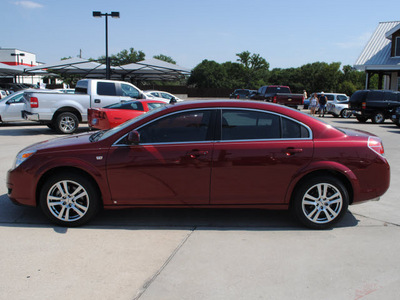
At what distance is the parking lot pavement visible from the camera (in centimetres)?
332

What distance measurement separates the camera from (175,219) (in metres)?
5.08

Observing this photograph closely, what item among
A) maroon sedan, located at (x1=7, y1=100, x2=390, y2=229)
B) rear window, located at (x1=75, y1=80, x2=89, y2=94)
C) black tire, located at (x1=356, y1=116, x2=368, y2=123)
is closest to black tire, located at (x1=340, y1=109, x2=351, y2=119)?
black tire, located at (x1=356, y1=116, x2=368, y2=123)

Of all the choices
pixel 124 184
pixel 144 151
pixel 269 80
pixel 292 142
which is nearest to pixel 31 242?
pixel 124 184

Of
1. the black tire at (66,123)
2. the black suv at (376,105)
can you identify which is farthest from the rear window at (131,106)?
the black suv at (376,105)

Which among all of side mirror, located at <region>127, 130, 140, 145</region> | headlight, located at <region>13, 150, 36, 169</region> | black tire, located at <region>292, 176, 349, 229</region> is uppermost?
side mirror, located at <region>127, 130, 140, 145</region>

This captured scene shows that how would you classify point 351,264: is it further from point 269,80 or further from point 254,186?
point 269,80

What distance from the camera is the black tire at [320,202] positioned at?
464 cm

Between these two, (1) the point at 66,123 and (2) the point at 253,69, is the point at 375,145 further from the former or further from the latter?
(2) the point at 253,69

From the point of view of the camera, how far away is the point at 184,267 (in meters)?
3.72

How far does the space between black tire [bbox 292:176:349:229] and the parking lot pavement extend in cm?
15

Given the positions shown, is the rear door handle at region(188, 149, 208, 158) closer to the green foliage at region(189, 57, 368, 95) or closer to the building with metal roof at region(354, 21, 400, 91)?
the building with metal roof at region(354, 21, 400, 91)

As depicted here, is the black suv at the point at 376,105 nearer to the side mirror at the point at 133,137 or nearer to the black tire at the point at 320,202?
the black tire at the point at 320,202

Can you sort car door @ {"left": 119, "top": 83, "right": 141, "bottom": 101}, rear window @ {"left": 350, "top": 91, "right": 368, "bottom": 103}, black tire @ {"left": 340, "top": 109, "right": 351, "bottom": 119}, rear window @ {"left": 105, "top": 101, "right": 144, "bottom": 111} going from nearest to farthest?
rear window @ {"left": 105, "top": 101, "right": 144, "bottom": 111}, car door @ {"left": 119, "top": 83, "right": 141, "bottom": 101}, rear window @ {"left": 350, "top": 91, "right": 368, "bottom": 103}, black tire @ {"left": 340, "top": 109, "right": 351, "bottom": 119}

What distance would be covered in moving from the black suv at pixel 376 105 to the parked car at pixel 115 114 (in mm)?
13714
